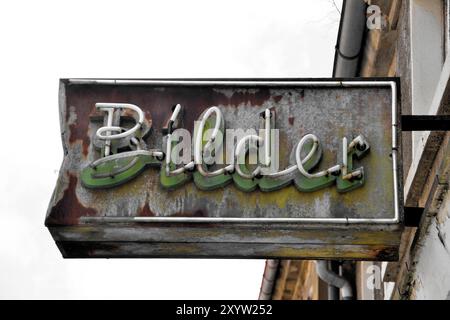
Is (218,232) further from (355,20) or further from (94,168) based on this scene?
(355,20)

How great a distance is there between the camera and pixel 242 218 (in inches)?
370

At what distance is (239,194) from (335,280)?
6.26 m

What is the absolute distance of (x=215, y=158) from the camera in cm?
968

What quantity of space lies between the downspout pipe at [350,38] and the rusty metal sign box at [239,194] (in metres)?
2.46

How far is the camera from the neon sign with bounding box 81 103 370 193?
955 cm

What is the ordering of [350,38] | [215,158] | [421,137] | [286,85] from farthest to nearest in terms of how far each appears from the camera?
1. [350,38]
2. [421,137]
3. [286,85]
4. [215,158]

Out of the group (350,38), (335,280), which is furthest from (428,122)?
(335,280)

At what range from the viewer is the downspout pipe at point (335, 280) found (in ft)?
51.1

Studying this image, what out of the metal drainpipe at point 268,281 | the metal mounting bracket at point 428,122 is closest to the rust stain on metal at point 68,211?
the metal mounting bracket at point 428,122

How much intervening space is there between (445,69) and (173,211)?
Result: 1911 mm

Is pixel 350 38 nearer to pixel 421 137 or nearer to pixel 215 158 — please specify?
pixel 421 137

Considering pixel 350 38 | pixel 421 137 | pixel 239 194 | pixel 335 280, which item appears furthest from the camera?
pixel 335 280

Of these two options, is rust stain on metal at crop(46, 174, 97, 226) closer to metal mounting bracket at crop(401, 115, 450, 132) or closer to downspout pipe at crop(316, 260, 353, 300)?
metal mounting bracket at crop(401, 115, 450, 132)

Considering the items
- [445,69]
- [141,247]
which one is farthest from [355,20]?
[141,247]
